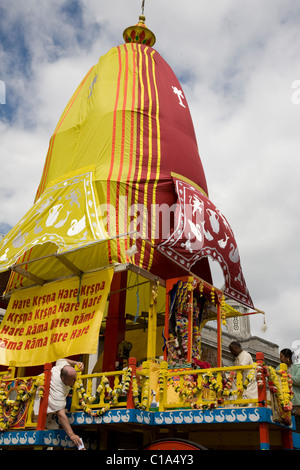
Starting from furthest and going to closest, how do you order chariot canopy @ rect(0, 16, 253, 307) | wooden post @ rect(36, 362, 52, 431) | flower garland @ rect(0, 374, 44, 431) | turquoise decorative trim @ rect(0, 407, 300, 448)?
chariot canopy @ rect(0, 16, 253, 307)
flower garland @ rect(0, 374, 44, 431)
wooden post @ rect(36, 362, 52, 431)
turquoise decorative trim @ rect(0, 407, 300, 448)

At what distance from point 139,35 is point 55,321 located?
980cm

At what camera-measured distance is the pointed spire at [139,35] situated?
1498cm

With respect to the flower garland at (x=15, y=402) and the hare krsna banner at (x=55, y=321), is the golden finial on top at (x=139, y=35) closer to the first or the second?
the hare krsna banner at (x=55, y=321)

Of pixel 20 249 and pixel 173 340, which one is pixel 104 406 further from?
pixel 20 249

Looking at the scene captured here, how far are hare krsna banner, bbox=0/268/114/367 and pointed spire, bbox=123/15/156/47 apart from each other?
8720mm

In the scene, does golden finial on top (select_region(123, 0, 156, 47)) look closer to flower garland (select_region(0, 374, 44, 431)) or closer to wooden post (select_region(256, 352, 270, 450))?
flower garland (select_region(0, 374, 44, 431))

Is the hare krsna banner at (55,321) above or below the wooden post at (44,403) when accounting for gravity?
above

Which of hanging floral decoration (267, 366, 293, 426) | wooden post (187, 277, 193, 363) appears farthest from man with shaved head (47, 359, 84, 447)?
hanging floral decoration (267, 366, 293, 426)

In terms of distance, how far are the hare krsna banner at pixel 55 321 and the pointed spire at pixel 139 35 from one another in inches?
343

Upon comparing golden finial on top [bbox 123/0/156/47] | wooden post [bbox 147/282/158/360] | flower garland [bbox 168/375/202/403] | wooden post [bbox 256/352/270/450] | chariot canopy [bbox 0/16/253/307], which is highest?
golden finial on top [bbox 123/0/156/47]

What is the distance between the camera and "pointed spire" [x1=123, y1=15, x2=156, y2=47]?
15.0 meters

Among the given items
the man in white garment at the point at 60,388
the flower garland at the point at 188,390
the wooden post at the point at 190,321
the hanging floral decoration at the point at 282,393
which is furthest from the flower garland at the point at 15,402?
the hanging floral decoration at the point at 282,393

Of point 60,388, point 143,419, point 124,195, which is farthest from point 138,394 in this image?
point 124,195
